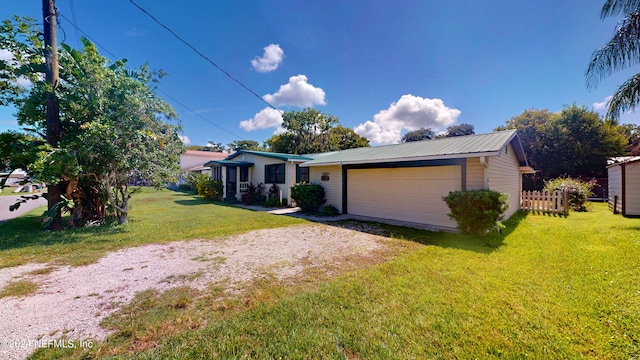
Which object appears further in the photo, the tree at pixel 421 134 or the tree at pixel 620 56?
the tree at pixel 421 134

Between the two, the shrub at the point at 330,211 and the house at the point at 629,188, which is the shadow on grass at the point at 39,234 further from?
the house at the point at 629,188

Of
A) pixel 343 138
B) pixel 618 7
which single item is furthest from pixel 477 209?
pixel 343 138

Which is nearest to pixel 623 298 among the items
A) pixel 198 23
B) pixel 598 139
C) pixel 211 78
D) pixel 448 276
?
pixel 448 276

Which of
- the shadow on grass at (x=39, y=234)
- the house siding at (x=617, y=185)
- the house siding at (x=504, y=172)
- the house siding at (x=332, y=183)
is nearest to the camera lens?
the shadow on grass at (x=39, y=234)

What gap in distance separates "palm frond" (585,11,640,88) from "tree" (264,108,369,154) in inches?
1037

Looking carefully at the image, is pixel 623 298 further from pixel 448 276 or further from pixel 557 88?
pixel 557 88

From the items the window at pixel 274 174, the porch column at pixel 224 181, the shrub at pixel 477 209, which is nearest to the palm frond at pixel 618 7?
the shrub at pixel 477 209

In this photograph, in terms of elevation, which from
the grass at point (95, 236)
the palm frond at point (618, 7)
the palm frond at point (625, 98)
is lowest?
the grass at point (95, 236)

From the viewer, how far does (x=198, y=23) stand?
9820 millimetres

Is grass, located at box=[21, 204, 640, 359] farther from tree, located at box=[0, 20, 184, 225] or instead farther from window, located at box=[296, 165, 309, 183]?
window, located at box=[296, 165, 309, 183]

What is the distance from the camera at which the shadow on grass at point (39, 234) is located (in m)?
5.74

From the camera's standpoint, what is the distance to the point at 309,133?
33719mm

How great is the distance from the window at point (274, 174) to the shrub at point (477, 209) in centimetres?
968

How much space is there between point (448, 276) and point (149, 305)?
4.43m
